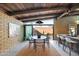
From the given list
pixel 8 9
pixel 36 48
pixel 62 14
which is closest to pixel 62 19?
pixel 62 14

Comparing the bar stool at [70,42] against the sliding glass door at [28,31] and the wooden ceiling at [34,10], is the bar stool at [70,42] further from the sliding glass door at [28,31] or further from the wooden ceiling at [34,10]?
the sliding glass door at [28,31]

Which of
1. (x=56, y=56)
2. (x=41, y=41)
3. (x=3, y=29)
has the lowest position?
(x=56, y=56)

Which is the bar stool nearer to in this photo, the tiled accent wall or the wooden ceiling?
the wooden ceiling

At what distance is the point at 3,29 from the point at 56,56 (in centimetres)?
182

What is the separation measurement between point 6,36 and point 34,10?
129 cm

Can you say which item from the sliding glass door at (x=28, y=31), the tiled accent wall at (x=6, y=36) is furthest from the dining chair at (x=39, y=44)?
the tiled accent wall at (x=6, y=36)

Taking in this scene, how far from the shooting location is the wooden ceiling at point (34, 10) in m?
4.14

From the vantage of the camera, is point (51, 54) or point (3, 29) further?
point (3, 29)

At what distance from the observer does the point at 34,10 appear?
4.40m

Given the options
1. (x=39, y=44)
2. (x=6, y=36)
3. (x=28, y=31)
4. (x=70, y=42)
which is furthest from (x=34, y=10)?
(x=70, y=42)

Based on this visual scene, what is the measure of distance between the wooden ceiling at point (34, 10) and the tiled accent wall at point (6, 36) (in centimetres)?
16

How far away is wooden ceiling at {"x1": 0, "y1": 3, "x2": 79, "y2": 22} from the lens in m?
4.14

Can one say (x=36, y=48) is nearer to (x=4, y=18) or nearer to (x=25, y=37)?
(x=25, y=37)

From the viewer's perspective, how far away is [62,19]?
431cm
